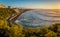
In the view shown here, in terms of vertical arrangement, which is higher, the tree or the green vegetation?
the green vegetation

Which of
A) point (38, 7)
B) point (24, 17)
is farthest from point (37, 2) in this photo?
point (24, 17)

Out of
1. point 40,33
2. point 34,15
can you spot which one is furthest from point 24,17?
point 40,33

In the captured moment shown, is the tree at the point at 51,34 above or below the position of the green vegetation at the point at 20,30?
below

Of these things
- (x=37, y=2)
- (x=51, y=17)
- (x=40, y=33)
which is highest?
(x=37, y=2)

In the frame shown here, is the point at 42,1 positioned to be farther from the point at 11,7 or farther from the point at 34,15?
the point at 11,7

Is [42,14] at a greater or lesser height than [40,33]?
greater

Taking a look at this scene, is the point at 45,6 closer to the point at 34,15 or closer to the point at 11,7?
the point at 34,15
